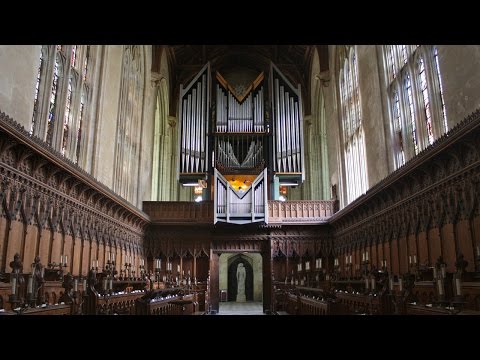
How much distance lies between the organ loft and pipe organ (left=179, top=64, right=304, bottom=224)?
0.10 metres

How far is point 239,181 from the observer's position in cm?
2198

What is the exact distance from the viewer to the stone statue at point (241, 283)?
28078 millimetres

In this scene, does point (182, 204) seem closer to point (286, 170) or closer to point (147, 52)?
point (286, 170)

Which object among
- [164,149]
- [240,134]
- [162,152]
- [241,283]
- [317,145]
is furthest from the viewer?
[241,283]

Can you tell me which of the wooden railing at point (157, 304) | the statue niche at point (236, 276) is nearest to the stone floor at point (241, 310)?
the wooden railing at point (157, 304)

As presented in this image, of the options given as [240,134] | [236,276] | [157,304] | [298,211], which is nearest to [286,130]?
[240,134]

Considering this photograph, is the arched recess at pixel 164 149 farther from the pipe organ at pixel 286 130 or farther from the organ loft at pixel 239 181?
the pipe organ at pixel 286 130

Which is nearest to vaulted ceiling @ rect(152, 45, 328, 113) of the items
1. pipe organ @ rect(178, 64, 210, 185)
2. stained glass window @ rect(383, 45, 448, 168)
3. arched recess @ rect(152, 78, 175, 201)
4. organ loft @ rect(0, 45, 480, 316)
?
organ loft @ rect(0, 45, 480, 316)

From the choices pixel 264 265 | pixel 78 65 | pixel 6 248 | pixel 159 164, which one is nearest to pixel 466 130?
pixel 6 248

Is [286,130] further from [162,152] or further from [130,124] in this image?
[162,152]

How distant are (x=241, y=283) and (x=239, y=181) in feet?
30.6

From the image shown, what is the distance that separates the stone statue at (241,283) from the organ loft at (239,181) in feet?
0.32

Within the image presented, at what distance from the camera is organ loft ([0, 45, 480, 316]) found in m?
8.27
